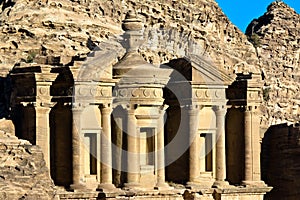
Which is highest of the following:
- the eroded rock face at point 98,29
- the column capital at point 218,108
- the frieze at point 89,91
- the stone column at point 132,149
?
the eroded rock face at point 98,29

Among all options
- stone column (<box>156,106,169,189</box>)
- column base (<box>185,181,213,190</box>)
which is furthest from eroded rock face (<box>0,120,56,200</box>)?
column base (<box>185,181,213,190</box>)

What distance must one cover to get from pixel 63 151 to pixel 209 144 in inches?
292

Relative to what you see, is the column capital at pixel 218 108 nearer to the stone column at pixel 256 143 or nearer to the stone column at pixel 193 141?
the stone column at pixel 193 141

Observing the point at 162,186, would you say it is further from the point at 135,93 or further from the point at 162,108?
the point at 135,93

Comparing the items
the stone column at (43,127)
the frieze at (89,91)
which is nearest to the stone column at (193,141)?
the frieze at (89,91)

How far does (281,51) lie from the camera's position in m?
113

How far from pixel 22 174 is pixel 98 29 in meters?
34.5

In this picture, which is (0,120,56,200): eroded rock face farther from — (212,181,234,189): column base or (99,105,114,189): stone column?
(212,181,234,189): column base

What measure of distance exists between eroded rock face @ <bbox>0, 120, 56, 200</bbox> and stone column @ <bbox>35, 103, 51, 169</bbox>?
19.6 m

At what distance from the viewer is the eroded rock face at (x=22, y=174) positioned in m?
55.8

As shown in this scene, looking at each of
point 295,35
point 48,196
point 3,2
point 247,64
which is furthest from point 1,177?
point 295,35

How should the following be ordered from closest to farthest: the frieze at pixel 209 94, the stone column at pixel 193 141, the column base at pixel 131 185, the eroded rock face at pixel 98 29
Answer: the column base at pixel 131 185
the stone column at pixel 193 141
the frieze at pixel 209 94
the eroded rock face at pixel 98 29

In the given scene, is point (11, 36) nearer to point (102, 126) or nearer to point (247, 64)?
point (102, 126)

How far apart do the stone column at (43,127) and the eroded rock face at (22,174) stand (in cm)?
1963
